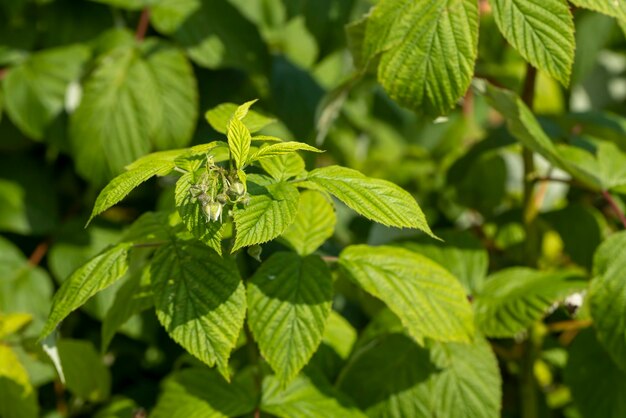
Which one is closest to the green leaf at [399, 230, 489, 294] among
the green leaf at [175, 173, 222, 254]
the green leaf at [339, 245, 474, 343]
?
the green leaf at [339, 245, 474, 343]

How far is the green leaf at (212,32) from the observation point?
6.59 feet

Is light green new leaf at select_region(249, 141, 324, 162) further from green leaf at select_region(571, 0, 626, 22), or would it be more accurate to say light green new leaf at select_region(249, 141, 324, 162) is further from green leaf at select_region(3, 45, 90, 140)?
green leaf at select_region(3, 45, 90, 140)

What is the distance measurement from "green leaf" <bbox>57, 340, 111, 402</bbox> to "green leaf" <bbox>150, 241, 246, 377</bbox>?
0.52 meters

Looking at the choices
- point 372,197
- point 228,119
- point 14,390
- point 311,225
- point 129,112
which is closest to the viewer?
point 372,197

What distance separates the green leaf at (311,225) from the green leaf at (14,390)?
591mm

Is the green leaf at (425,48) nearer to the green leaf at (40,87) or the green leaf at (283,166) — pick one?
the green leaf at (283,166)

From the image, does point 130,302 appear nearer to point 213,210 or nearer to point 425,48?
point 213,210

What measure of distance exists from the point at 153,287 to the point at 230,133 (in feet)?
0.86

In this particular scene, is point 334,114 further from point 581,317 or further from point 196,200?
point 196,200

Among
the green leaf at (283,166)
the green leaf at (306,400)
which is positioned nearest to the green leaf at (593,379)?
the green leaf at (306,400)

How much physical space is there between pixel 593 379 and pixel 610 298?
232mm

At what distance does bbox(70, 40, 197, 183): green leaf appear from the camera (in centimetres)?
194

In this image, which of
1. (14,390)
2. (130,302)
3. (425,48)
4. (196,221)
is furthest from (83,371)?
(425,48)

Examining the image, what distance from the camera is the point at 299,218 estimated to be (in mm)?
1471
